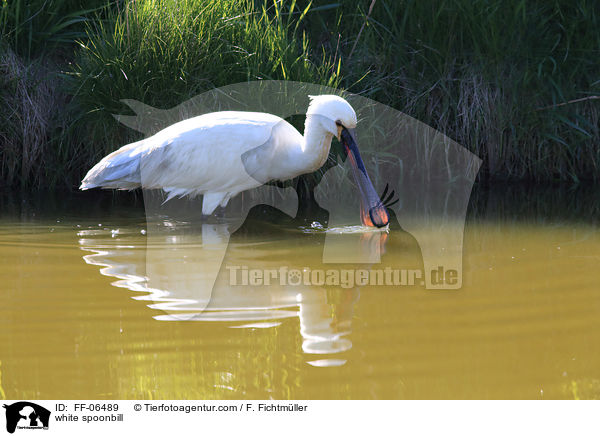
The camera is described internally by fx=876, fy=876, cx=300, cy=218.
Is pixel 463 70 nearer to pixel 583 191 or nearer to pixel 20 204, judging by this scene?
pixel 583 191

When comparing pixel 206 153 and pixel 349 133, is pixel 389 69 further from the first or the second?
pixel 206 153

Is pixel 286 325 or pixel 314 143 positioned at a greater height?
pixel 314 143

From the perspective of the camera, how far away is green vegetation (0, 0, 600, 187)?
24.4 feet

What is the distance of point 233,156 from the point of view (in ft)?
20.6

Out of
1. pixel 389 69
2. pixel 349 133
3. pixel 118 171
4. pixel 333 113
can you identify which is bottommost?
pixel 118 171

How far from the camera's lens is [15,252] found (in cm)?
518

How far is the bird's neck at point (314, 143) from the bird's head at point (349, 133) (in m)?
0.04

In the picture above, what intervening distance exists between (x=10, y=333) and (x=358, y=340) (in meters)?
1.41

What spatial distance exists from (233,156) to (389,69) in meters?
2.57
